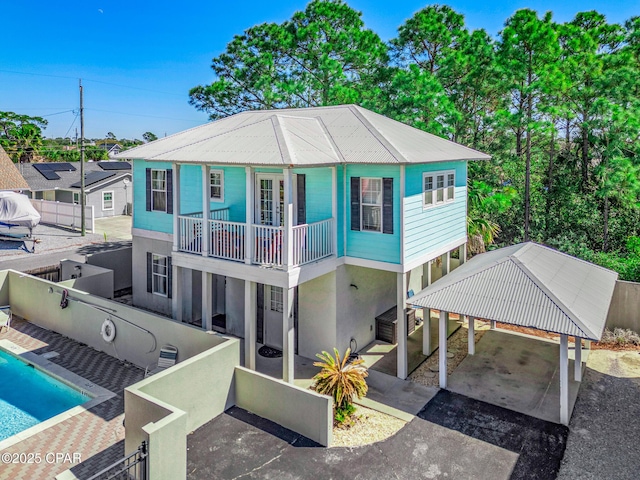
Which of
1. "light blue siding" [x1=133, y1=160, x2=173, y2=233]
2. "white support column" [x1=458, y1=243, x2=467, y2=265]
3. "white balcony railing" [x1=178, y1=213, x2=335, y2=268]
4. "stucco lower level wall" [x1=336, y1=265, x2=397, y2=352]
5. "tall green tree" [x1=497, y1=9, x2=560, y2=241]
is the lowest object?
"stucco lower level wall" [x1=336, y1=265, x2=397, y2=352]

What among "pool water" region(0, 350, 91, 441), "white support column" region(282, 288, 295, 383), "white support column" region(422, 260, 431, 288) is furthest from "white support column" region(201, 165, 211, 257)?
"white support column" region(422, 260, 431, 288)

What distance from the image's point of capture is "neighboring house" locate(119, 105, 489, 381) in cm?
1113

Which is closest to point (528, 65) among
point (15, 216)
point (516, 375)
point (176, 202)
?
point (516, 375)

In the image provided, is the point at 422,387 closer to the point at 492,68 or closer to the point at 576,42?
the point at 492,68

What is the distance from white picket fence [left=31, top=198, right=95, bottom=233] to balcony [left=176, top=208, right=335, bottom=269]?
20.5m

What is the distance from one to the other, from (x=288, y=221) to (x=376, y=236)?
2.67 metres

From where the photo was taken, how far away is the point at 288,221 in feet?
34.5

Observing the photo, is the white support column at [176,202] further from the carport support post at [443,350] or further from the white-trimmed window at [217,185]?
the carport support post at [443,350]

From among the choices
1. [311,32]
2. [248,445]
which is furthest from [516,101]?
[248,445]

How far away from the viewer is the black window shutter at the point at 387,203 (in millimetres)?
11680

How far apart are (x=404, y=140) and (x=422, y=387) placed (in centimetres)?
675

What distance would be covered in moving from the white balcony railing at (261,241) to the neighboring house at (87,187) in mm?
25505

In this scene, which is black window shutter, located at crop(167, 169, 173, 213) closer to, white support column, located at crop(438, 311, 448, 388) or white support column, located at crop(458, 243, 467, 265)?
white support column, located at crop(438, 311, 448, 388)

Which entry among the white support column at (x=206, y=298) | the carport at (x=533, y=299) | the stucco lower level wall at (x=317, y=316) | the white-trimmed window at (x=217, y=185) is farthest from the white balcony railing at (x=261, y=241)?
the carport at (x=533, y=299)
